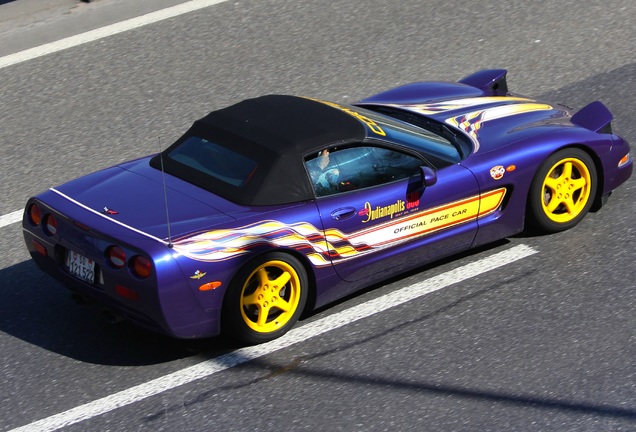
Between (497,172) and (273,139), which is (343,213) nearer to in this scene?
(273,139)

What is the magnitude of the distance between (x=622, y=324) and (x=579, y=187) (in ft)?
4.28

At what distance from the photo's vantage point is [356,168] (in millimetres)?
6070

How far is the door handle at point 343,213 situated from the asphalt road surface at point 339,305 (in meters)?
0.61

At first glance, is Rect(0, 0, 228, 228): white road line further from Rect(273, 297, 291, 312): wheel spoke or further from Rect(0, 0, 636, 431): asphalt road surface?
Rect(273, 297, 291, 312): wheel spoke

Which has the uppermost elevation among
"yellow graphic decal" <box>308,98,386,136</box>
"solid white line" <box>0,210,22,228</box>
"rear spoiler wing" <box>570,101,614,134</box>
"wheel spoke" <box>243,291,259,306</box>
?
"yellow graphic decal" <box>308,98,386,136</box>

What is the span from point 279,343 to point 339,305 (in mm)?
570

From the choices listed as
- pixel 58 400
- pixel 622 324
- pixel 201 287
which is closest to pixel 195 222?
pixel 201 287

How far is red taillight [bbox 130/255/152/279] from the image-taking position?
17.3ft

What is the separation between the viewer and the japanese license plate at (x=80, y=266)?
219 inches

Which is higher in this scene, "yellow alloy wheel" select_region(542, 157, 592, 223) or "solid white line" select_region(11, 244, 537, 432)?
"yellow alloy wheel" select_region(542, 157, 592, 223)

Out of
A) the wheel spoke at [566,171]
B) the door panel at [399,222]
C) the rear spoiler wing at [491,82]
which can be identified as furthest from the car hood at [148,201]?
the rear spoiler wing at [491,82]

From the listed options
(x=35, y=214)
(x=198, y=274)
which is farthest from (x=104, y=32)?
(x=198, y=274)

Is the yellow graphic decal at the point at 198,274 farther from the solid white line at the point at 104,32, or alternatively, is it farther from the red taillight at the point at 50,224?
the solid white line at the point at 104,32

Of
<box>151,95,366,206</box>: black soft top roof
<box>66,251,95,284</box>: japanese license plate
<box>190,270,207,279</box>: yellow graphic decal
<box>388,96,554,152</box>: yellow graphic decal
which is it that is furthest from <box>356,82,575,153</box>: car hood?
<box>66,251,95,284</box>: japanese license plate
